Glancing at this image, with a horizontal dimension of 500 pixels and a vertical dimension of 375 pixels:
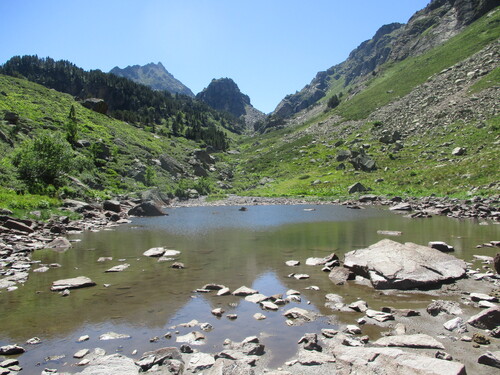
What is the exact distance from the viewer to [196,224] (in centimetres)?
3406

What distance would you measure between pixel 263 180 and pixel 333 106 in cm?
8891

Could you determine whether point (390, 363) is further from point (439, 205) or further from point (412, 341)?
point (439, 205)

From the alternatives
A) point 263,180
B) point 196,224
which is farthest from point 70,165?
point 263,180

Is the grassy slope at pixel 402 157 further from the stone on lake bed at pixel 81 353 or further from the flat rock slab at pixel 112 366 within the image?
the stone on lake bed at pixel 81 353

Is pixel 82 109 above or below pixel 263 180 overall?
above

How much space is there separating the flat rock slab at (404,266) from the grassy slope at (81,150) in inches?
1100

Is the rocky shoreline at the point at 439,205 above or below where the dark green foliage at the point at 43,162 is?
below

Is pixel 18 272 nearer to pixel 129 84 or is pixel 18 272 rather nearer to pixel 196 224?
pixel 196 224

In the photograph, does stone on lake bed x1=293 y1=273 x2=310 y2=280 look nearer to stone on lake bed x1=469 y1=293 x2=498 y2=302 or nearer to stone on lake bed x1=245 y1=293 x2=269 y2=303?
stone on lake bed x1=245 y1=293 x2=269 y2=303

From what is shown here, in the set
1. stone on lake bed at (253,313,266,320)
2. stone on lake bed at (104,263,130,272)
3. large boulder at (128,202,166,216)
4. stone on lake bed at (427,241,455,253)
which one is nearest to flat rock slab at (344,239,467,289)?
stone on lake bed at (427,241,455,253)

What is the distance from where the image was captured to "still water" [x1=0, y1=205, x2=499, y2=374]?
878 cm

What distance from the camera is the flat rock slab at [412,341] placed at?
7.60 meters

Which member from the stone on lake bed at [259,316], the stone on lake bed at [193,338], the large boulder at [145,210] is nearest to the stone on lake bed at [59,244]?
the stone on lake bed at [193,338]

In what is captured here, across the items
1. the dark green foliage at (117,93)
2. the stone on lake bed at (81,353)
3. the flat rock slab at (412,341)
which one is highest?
the dark green foliage at (117,93)
